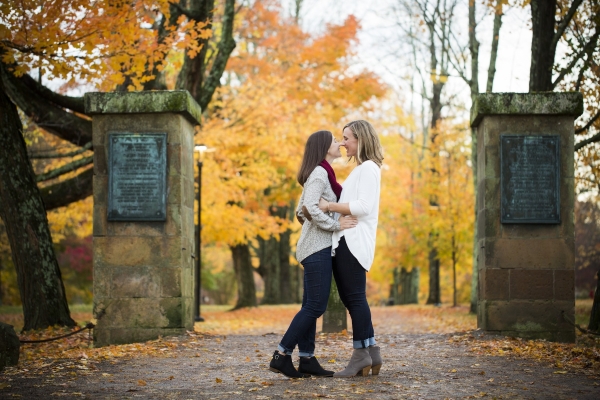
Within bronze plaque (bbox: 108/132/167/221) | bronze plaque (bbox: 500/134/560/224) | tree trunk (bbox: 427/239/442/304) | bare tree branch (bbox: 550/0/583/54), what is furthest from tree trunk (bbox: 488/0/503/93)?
bronze plaque (bbox: 108/132/167/221)

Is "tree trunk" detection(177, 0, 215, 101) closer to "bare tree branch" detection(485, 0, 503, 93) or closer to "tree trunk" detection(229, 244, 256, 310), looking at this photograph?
"bare tree branch" detection(485, 0, 503, 93)

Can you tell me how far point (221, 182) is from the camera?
1964 centimetres

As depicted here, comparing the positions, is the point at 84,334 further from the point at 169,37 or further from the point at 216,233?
the point at 216,233

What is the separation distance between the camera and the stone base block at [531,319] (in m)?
9.09

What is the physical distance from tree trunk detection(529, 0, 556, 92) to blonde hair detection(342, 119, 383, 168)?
6.44m

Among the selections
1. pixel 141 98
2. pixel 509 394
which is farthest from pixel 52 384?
pixel 141 98

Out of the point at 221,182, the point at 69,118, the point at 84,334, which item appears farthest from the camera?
the point at 221,182

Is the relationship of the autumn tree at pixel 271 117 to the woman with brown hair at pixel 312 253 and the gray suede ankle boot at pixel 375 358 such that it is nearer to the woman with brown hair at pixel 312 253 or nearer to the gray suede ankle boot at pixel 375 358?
the woman with brown hair at pixel 312 253

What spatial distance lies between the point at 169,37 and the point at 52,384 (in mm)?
8060

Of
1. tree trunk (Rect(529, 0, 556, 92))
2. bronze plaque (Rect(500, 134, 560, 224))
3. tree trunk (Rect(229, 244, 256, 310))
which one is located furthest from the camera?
tree trunk (Rect(229, 244, 256, 310))

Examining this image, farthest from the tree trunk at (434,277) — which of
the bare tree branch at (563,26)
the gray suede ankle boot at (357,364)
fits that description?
the gray suede ankle boot at (357,364)

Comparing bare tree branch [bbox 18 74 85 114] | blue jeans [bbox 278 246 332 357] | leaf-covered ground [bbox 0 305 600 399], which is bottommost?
leaf-covered ground [bbox 0 305 600 399]

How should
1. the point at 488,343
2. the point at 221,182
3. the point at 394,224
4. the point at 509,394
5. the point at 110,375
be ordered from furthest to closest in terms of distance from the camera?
1. the point at 394,224
2. the point at 221,182
3. the point at 488,343
4. the point at 110,375
5. the point at 509,394

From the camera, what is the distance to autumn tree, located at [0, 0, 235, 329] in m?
10.6
